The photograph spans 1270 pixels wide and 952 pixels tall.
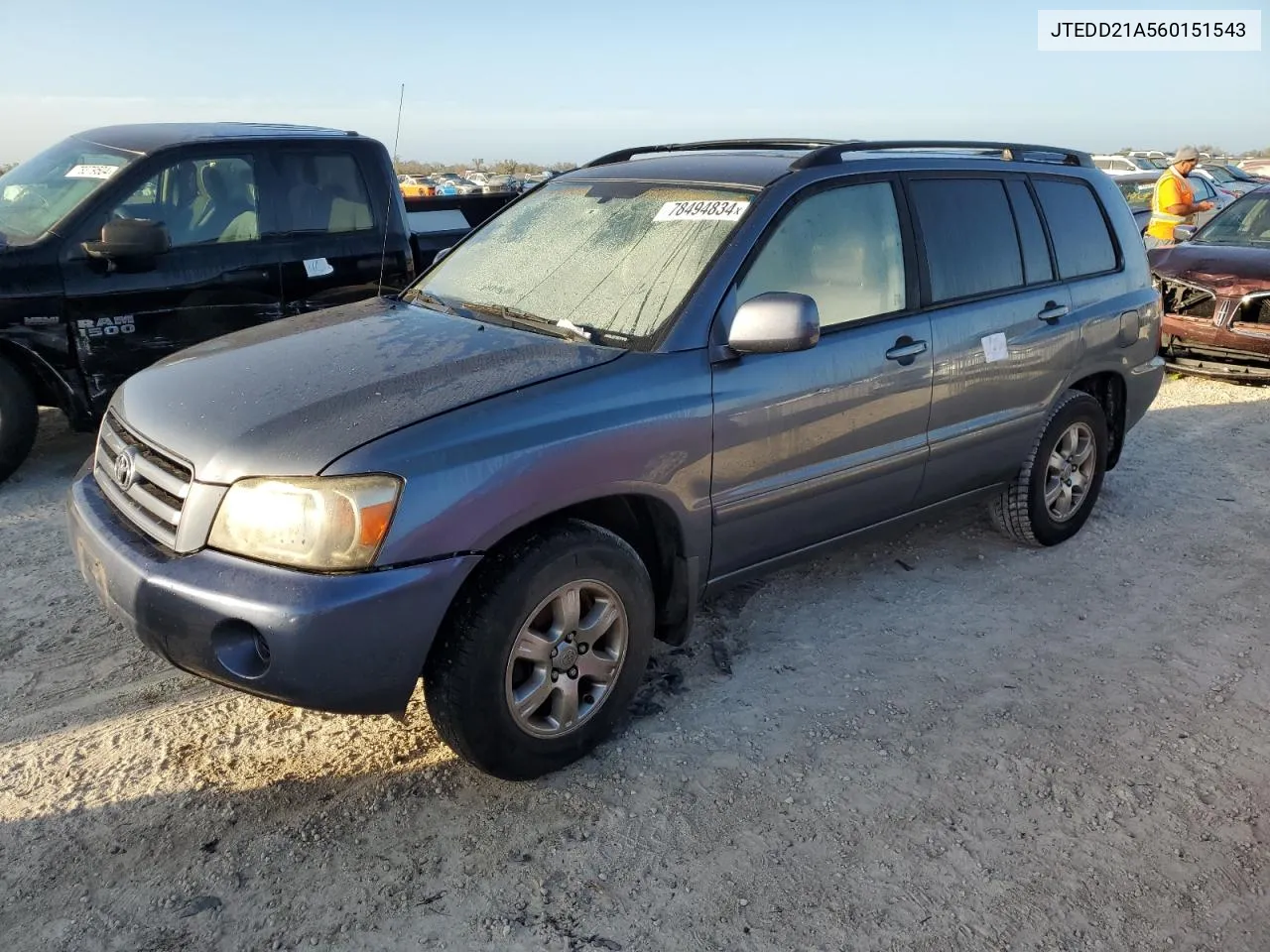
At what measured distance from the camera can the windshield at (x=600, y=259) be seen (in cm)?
322

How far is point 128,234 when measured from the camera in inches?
199

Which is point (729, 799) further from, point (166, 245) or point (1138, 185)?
A: point (1138, 185)

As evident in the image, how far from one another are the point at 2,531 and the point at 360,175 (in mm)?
2814

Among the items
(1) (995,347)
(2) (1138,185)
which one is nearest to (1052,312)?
(1) (995,347)

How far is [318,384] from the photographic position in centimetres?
285

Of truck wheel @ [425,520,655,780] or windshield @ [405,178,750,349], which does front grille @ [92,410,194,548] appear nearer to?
truck wheel @ [425,520,655,780]

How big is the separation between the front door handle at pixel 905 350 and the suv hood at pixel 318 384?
3.87 ft

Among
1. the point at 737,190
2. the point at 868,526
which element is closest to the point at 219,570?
the point at 737,190

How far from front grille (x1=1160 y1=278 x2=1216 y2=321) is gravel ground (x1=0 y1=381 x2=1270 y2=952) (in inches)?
176

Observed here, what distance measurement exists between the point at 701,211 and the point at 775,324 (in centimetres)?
64

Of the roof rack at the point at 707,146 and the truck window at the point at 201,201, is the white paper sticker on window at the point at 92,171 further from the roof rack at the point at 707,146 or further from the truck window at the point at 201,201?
the roof rack at the point at 707,146

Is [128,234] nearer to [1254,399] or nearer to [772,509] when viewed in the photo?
[772,509]

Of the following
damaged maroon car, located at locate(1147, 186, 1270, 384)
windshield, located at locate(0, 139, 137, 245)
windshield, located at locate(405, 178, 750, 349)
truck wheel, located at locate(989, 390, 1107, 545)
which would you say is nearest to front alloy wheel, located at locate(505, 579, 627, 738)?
windshield, located at locate(405, 178, 750, 349)

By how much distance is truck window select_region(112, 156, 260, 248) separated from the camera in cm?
534
